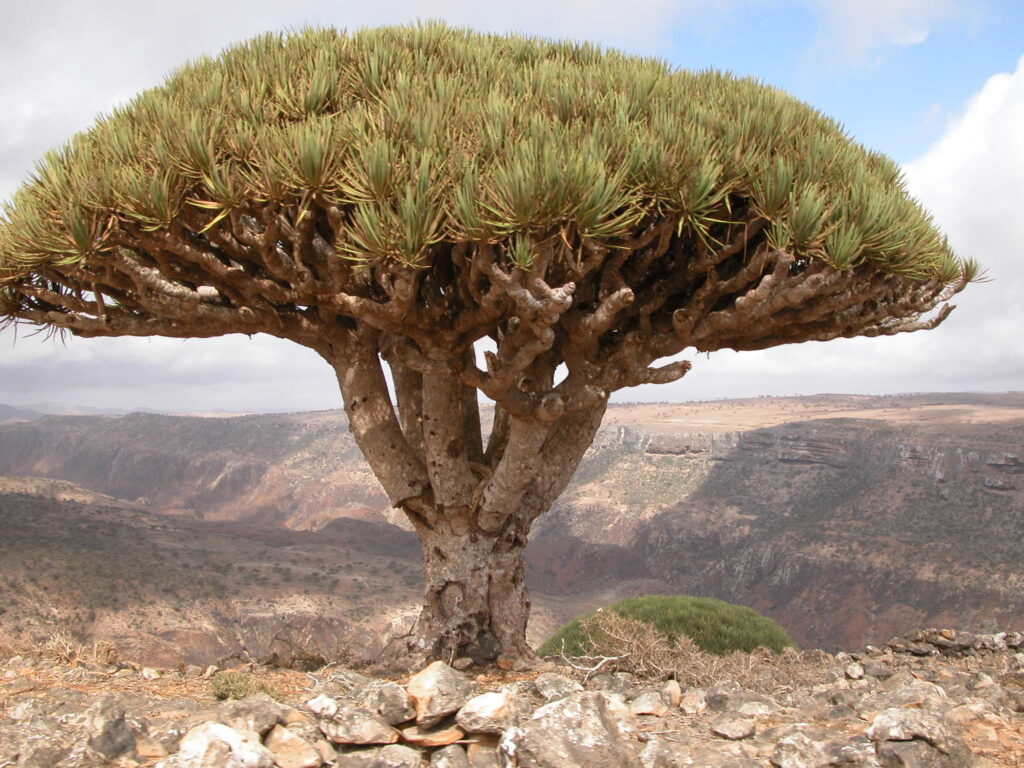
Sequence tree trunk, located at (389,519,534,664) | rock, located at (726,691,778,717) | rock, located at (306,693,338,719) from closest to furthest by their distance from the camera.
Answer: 1. rock, located at (306,693,338,719)
2. rock, located at (726,691,778,717)
3. tree trunk, located at (389,519,534,664)

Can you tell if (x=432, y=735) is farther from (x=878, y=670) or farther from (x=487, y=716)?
(x=878, y=670)

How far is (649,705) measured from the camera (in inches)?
191

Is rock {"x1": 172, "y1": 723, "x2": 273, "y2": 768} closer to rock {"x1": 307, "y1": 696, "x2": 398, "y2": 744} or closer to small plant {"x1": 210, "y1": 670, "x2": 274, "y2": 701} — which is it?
rock {"x1": 307, "y1": 696, "x2": 398, "y2": 744}

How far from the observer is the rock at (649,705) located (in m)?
4.83

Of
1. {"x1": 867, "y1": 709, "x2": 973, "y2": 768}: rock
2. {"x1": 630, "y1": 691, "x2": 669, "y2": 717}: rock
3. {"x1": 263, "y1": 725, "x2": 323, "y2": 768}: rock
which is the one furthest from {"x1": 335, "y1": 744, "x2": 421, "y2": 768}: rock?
{"x1": 867, "y1": 709, "x2": 973, "y2": 768}: rock

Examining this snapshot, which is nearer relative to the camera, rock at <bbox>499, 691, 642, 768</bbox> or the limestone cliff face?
rock at <bbox>499, 691, 642, 768</bbox>

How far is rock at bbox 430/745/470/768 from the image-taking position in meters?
3.87

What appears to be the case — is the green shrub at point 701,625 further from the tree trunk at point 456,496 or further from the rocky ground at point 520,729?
the rocky ground at point 520,729

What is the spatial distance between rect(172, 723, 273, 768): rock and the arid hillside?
2358 centimetres

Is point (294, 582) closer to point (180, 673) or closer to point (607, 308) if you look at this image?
point (180, 673)

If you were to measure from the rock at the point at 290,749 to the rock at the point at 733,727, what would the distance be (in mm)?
2164

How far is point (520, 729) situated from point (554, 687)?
4.48ft

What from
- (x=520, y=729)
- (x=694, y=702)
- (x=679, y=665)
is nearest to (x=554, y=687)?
(x=694, y=702)

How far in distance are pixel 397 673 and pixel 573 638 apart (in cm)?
581
